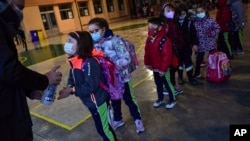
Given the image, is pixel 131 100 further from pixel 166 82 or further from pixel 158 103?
pixel 158 103

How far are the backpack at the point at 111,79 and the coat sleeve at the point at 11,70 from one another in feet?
3.30

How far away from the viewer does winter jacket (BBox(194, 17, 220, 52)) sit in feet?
14.8

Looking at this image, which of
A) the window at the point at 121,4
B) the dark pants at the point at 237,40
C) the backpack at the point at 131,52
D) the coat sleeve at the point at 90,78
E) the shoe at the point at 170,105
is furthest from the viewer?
the window at the point at 121,4

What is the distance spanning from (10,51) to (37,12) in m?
24.7

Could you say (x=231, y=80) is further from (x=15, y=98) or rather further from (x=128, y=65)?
(x=15, y=98)

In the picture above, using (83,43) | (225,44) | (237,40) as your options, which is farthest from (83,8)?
(83,43)

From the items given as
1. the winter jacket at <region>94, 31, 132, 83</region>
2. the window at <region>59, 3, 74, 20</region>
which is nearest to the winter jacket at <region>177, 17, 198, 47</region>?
the winter jacket at <region>94, 31, 132, 83</region>

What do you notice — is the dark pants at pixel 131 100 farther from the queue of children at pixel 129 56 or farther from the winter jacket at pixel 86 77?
the winter jacket at pixel 86 77

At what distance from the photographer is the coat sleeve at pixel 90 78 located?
8.17 feet

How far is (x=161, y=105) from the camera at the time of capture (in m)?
4.07

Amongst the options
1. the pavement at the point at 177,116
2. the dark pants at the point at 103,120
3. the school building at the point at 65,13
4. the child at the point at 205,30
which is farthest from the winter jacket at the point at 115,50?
the school building at the point at 65,13

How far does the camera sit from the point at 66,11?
27.9 metres

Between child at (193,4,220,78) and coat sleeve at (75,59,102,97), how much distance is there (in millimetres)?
2655

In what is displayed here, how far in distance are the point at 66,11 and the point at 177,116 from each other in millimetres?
26397
